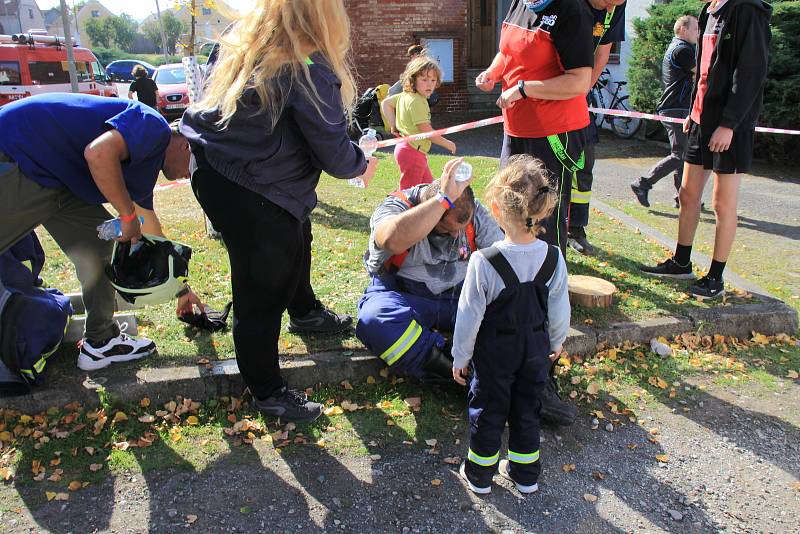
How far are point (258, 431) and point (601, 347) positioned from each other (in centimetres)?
217

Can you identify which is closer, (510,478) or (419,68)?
(510,478)

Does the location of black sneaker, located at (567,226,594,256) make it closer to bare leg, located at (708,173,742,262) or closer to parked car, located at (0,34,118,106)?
bare leg, located at (708,173,742,262)

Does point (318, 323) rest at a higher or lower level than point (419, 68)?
lower

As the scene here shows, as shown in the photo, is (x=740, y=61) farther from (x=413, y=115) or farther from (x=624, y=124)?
(x=624, y=124)

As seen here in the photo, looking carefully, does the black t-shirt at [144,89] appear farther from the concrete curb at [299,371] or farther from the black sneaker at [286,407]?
the black sneaker at [286,407]

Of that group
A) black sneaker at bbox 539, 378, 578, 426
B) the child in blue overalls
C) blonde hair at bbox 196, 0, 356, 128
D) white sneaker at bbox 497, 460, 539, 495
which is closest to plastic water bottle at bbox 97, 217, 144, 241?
blonde hair at bbox 196, 0, 356, 128

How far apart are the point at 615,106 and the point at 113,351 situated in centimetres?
1291

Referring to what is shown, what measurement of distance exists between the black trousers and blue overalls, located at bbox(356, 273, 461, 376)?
533 mm

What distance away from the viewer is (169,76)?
2016 centimetres

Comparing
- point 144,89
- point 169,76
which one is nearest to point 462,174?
point 144,89

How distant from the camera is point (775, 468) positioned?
301 cm

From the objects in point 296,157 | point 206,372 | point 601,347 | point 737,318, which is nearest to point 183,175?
point 296,157

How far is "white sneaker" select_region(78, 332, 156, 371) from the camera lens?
133 inches

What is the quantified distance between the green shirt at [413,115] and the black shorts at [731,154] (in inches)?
101
